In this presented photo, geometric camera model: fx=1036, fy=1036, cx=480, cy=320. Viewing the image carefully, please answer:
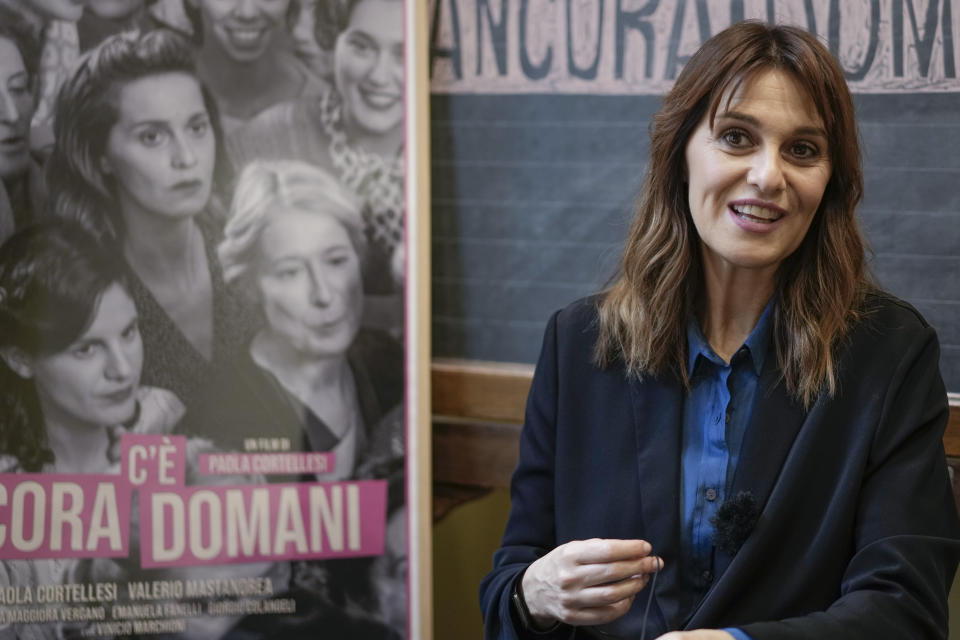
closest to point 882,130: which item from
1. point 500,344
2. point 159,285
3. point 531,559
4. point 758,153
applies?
point 758,153

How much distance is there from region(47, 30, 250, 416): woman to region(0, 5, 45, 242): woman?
0.14 feet

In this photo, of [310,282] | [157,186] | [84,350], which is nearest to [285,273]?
[310,282]

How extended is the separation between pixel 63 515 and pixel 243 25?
923 millimetres

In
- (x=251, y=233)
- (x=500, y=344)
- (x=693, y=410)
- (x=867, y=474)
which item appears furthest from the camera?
(x=500, y=344)

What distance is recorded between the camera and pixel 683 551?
1412mm

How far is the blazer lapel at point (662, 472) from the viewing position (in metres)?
1.39

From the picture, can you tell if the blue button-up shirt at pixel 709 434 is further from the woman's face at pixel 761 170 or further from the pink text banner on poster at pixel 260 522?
the pink text banner on poster at pixel 260 522

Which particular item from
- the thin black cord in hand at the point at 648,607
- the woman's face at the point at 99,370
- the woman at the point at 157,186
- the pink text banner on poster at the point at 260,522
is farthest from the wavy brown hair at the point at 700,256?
the woman's face at the point at 99,370

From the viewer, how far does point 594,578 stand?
1.27m

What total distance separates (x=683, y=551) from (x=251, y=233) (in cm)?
96

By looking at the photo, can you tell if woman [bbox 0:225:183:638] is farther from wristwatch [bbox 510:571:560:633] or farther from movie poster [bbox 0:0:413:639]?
wristwatch [bbox 510:571:560:633]

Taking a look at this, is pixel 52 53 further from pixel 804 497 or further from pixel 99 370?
pixel 804 497

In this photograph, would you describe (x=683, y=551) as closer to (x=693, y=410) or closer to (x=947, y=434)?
(x=693, y=410)

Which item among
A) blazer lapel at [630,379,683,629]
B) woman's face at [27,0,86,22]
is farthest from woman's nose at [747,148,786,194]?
woman's face at [27,0,86,22]
